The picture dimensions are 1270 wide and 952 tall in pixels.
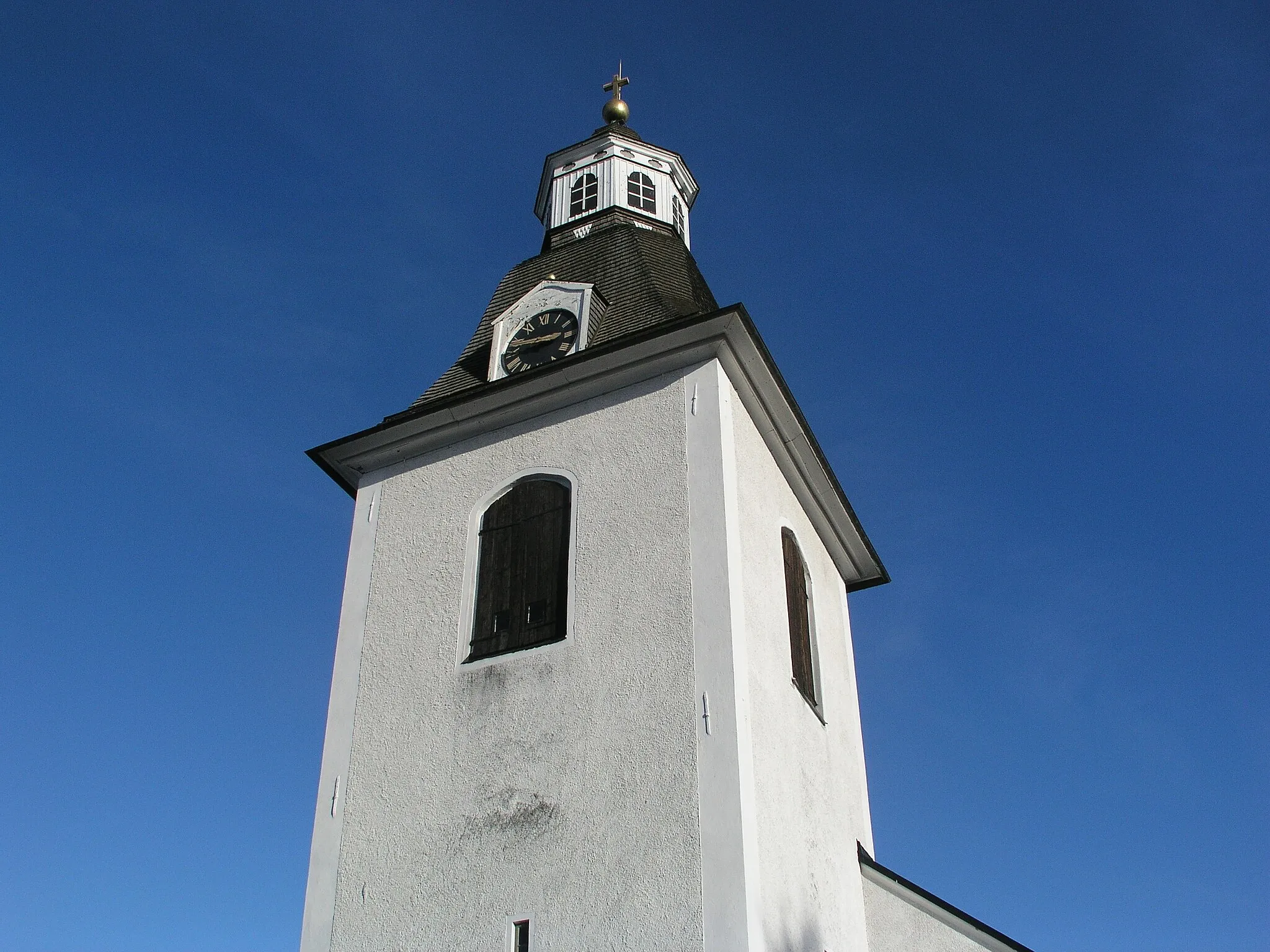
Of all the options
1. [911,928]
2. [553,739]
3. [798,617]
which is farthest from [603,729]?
[911,928]

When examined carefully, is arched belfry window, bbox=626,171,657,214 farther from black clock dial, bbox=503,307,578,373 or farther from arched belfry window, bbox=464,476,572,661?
arched belfry window, bbox=464,476,572,661

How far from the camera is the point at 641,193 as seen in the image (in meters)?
19.3

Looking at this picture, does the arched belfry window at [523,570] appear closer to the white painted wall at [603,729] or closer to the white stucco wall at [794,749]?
the white painted wall at [603,729]

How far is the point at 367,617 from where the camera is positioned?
1280 centimetres

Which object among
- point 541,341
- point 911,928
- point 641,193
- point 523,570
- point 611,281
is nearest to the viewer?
point 523,570

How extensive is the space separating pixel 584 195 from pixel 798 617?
8436 mm

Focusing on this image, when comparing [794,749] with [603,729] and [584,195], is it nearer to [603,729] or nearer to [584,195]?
[603,729]

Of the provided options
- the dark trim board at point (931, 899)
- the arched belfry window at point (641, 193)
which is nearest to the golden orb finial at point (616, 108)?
the arched belfry window at point (641, 193)

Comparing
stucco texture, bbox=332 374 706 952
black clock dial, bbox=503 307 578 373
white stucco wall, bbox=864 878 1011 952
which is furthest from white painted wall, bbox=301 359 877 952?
black clock dial, bbox=503 307 578 373

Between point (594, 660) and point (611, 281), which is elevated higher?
point (611, 281)

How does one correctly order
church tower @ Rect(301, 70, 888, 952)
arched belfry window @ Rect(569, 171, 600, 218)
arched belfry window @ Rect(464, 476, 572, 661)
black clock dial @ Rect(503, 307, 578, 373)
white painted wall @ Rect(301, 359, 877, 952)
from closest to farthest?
white painted wall @ Rect(301, 359, 877, 952) < church tower @ Rect(301, 70, 888, 952) < arched belfry window @ Rect(464, 476, 572, 661) < black clock dial @ Rect(503, 307, 578, 373) < arched belfry window @ Rect(569, 171, 600, 218)

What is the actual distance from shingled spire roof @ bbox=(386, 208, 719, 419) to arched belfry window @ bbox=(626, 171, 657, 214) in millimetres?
802

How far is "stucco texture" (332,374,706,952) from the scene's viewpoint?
395 inches

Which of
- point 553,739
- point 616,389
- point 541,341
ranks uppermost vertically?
point 541,341
